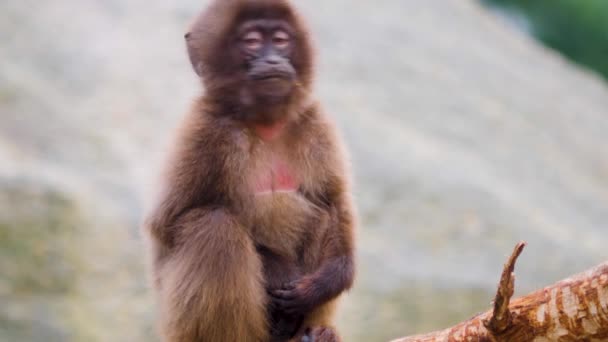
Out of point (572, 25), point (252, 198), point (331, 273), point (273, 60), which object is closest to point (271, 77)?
point (273, 60)

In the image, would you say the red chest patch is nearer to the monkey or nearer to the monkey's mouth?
the monkey

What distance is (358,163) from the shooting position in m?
10.4

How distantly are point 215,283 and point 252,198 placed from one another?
52cm

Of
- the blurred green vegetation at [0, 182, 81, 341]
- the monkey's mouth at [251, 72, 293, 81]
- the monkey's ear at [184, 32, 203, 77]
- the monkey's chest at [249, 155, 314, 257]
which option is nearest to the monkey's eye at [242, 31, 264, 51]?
the monkey's mouth at [251, 72, 293, 81]

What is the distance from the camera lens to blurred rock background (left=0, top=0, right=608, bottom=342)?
29.4 feet

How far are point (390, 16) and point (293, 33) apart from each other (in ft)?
26.1

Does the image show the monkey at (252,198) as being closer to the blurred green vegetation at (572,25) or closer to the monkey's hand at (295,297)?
the monkey's hand at (295,297)

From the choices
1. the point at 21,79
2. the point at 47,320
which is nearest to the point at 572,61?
the point at 21,79

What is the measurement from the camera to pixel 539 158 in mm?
11516

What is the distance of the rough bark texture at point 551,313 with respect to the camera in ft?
12.9

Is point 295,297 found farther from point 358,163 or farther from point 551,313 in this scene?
point 358,163

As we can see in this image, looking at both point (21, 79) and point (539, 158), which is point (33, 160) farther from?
point (539, 158)

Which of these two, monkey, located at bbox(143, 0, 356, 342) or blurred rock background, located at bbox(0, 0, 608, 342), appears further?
blurred rock background, located at bbox(0, 0, 608, 342)

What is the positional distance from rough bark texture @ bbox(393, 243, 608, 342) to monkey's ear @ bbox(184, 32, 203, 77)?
2078mm
